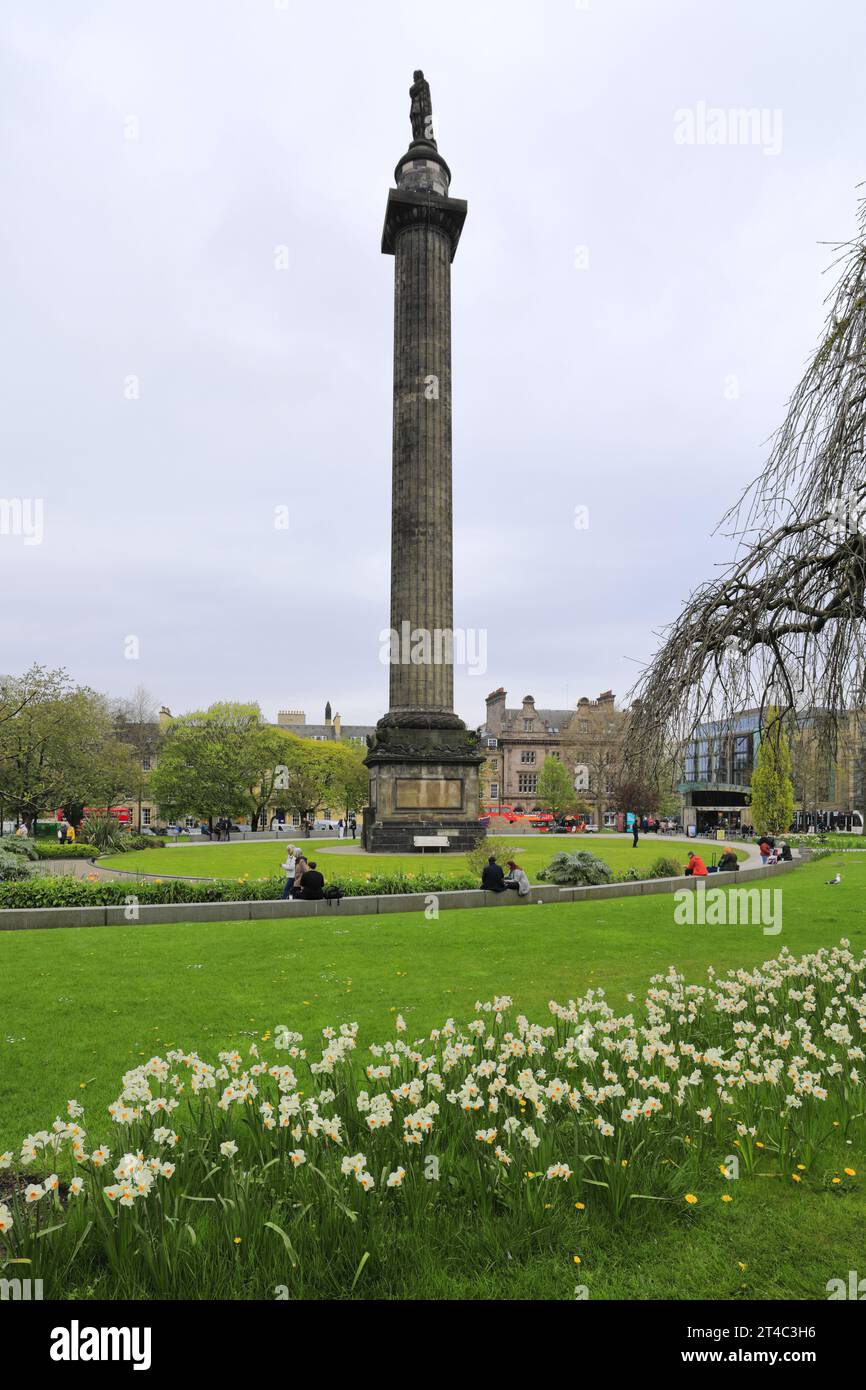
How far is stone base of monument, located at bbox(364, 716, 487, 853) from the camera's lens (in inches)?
1334

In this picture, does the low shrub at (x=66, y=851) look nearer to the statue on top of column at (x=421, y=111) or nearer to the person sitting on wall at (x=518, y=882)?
the person sitting on wall at (x=518, y=882)

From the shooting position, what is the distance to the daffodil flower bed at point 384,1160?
13.2 ft

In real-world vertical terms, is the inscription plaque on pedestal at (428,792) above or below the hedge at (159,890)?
above

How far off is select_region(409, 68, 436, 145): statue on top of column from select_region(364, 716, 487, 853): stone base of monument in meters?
31.5

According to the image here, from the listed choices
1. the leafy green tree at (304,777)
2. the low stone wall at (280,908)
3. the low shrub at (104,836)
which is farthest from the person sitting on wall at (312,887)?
the leafy green tree at (304,777)

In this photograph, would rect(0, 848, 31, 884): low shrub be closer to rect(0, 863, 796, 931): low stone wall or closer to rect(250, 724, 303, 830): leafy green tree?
rect(0, 863, 796, 931): low stone wall

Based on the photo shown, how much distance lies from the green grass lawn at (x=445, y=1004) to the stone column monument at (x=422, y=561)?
14326 mm

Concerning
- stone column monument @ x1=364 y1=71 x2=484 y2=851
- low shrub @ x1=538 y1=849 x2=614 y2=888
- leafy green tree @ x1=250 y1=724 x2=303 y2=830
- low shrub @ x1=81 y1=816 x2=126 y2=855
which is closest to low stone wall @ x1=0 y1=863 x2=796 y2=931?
low shrub @ x1=538 y1=849 x2=614 y2=888

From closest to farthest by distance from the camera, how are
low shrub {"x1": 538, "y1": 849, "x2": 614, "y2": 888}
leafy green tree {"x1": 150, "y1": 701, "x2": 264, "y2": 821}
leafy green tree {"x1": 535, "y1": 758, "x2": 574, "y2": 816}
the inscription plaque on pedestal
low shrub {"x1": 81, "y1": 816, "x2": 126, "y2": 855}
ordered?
low shrub {"x1": 538, "y1": 849, "x2": 614, "y2": 888}
the inscription plaque on pedestal
low shrub {"x1": 81, "y1": 816, "x2": 126, "y2": 855}
leafy green tree {"x1": 150, "y1": 701, "x2": 264, "y2": 821}
leafy green tree {"x1": 535, "y1": 758, "x2": 574, "y2": 816}

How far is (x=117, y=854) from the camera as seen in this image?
4125 centimetres

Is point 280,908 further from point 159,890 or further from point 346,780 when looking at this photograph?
point 346,780

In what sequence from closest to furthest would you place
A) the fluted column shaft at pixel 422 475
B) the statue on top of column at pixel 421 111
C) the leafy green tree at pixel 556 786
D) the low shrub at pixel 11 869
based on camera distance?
1. the low shrub at pixel 11 869
2. the fluted column shaft at pixel 422 475
3. the statue on top of column at pixel 421 111
4. the leafy green tree at pixel 556 786

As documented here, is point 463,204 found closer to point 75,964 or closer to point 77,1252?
point 75,964
